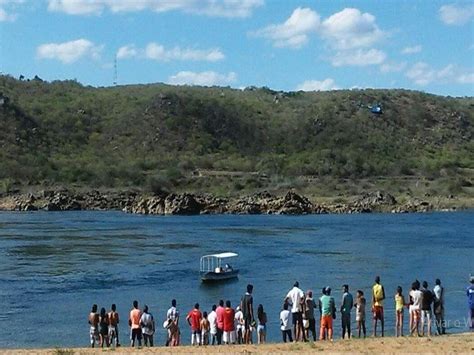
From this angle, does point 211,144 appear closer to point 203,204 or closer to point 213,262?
point 203,204

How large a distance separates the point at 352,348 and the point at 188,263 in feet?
127

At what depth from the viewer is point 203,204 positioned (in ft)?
405

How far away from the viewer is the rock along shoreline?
120875 mm

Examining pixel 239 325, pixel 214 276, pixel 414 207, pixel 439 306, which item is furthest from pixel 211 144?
pixel 239 325

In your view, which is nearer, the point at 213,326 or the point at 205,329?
the point at 213,326

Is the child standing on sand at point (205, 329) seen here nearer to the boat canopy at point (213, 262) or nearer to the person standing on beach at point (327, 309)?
the person standing on beach at point (327, 309)

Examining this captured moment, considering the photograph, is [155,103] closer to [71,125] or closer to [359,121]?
[71,125]

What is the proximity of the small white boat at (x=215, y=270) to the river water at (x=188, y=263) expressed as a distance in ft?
2.30

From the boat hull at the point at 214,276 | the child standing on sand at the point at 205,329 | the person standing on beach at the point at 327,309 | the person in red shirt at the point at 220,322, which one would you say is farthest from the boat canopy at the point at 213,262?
the person standing on beach at the point at 327,309

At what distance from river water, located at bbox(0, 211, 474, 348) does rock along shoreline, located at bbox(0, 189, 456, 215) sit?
14859mm

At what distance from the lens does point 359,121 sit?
187125 mm

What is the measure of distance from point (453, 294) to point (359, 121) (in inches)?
5676

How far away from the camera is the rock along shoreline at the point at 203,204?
120875mm

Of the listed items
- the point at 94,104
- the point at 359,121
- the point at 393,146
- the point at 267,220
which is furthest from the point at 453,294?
the point at 94,104
